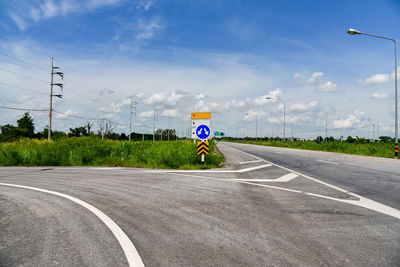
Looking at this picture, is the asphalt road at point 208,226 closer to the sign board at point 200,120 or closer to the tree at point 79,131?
the sign board at point 200,120

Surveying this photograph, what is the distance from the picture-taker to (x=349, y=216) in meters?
4.77

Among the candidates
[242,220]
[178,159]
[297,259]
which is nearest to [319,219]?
[242,220]

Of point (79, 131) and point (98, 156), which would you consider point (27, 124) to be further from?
point (98, 156)

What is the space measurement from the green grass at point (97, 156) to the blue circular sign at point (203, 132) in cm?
135

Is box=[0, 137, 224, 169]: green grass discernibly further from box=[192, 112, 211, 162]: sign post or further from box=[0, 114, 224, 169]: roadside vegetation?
box=[192, 112, 211, 162]: sign post

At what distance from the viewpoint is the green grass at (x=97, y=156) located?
47.8ft

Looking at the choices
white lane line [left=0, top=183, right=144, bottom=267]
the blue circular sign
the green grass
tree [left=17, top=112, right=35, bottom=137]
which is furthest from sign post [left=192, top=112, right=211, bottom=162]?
tree [left=17, top=112, right=35, bottom=137]

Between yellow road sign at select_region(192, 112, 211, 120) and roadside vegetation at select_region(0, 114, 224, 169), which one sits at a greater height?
yellow road sign at select_region(192, 112, 211, 120)

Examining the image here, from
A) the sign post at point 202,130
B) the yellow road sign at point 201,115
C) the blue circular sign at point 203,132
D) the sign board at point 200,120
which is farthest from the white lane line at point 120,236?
the yellow road sign at point 201,115

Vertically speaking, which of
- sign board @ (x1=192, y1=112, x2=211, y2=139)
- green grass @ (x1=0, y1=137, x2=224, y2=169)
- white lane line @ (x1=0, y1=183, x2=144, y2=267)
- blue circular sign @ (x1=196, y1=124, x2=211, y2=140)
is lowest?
white lane line @ (x1=0, y1=183, x2=144, y2=267)

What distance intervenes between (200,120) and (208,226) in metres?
10.7

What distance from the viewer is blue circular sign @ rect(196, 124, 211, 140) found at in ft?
46.9

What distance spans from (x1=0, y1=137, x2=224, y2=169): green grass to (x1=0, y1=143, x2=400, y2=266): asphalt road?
7.00 meters

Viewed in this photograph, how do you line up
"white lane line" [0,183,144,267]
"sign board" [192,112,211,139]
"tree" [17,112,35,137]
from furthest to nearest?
"tree" [17,112,35,137]
"sign board" [192,112,211,139]
"white lane line" [0,183,144,267]
